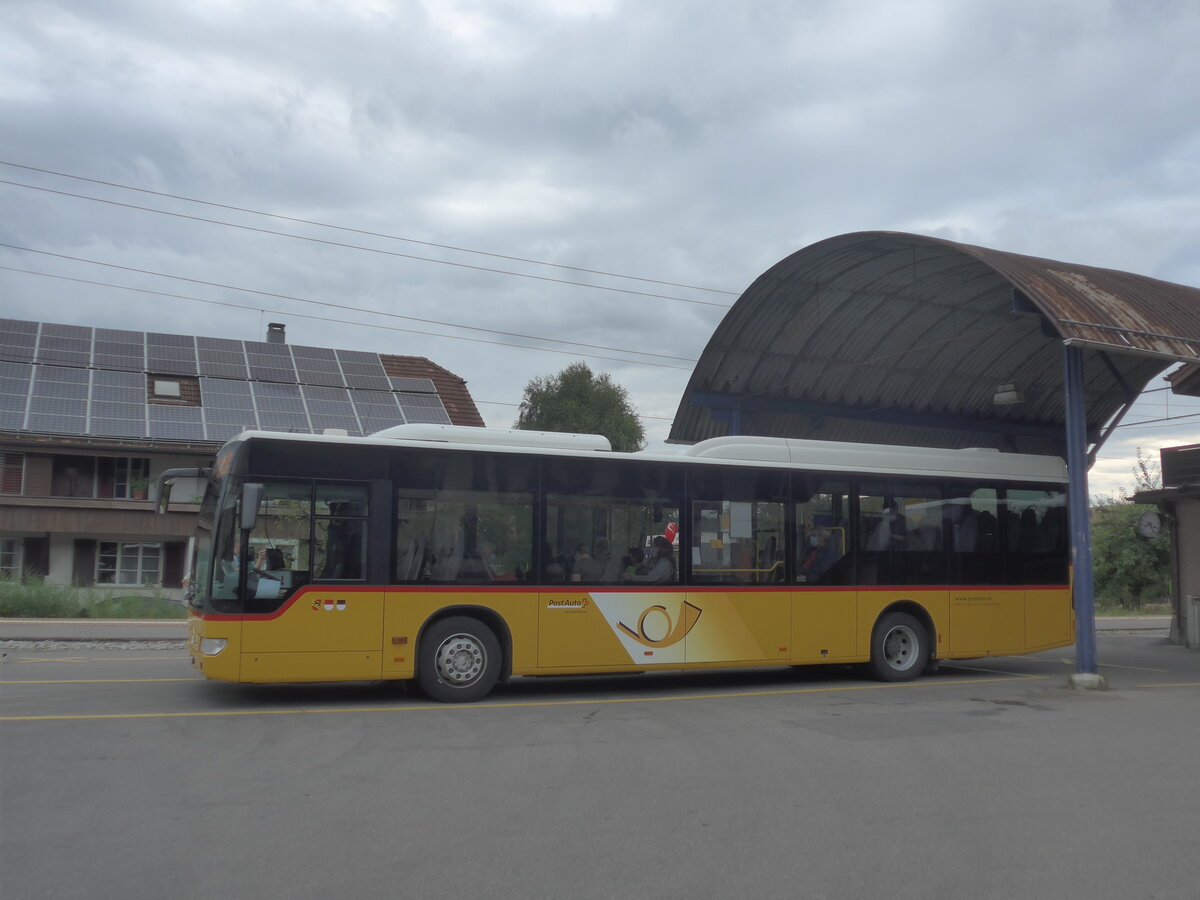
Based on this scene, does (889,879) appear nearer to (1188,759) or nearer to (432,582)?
(1188,759)

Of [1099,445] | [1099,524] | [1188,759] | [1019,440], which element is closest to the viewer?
[1188,759]

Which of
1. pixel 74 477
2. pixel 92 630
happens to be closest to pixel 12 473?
pixel 74 477

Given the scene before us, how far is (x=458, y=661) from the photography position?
37.3 ft

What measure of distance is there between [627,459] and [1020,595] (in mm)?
6507

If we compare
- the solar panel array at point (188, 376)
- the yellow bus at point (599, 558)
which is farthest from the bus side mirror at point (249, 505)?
the solar panel array at point (188, 376)

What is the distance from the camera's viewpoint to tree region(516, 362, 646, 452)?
210 feet

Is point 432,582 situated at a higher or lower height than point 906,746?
higher

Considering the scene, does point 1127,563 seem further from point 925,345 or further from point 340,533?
point 340,533

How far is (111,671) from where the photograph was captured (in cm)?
1376

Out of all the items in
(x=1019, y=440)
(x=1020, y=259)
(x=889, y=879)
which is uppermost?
(x=1020, y=259)

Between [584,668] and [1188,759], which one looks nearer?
[1188,759]

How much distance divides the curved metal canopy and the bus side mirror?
9.82 m

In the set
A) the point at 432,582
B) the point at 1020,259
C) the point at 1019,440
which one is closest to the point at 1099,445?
the point at 1019,440

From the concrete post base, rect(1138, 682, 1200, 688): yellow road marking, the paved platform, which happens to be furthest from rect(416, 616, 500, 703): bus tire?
the paved platform
